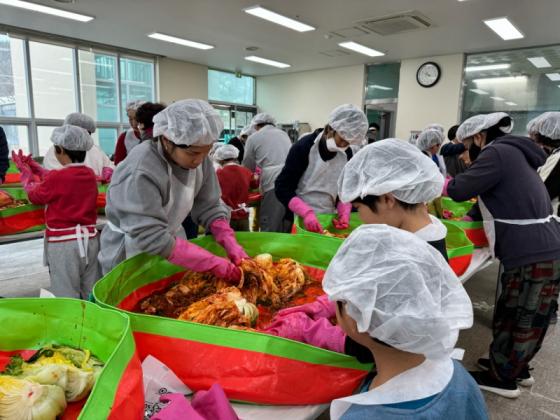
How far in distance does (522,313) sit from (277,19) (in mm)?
5222

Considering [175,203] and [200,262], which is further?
[175,203]

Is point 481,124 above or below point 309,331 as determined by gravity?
above

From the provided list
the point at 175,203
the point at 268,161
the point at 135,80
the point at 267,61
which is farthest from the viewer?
the point at 267,61

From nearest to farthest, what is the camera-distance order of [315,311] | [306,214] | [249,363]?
1. [249,363]
2. [315,311]
3. [306,214]

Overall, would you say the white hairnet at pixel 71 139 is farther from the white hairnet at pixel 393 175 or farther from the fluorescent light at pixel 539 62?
the fluorescent light at pixel 539 62

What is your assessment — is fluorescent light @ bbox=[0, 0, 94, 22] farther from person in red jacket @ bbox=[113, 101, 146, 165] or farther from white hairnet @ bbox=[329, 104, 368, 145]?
white hairnet @ bbox=[329, 104, 368, 145]

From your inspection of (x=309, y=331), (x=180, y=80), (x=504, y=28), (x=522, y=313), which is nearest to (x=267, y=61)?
(x=180, y=80)

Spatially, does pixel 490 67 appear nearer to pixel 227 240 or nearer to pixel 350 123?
pixel 350 123

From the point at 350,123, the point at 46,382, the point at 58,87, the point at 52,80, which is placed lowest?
the point at 46,382

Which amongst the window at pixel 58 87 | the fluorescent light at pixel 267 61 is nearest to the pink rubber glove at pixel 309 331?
the window at pixel 58 87

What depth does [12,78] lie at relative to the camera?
7004 millimetres

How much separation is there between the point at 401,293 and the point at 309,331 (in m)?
0.36

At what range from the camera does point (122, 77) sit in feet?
27.9

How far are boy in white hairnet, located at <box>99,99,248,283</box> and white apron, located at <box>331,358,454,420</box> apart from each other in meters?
0.78
